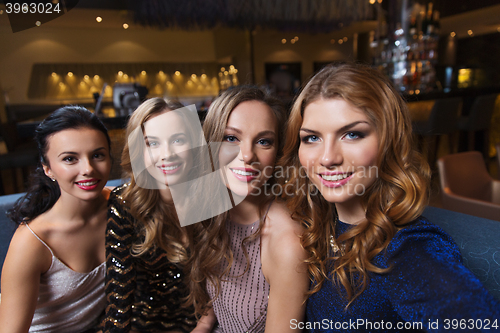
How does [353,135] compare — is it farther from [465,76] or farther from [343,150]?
[465,76]

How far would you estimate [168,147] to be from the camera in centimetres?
90

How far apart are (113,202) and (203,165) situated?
0.39 meters

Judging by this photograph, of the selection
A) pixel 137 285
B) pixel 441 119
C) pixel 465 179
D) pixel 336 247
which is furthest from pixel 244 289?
pixel 441 119

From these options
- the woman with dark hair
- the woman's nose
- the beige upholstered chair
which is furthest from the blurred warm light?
the woman with dark hair

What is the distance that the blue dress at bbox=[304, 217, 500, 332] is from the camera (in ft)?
1.72

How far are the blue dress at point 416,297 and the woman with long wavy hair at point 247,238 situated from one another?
0.29 feet

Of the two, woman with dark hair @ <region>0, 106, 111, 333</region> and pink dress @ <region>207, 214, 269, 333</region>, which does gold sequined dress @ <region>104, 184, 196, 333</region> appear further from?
pink dress @ <region>207, 214, 269, 333</region>

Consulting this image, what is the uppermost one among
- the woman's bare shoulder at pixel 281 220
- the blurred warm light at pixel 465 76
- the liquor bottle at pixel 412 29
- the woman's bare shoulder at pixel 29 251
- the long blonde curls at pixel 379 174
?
the liquor bottle at pixel 412 29

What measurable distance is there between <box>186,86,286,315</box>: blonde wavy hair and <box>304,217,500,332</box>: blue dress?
11.7 inches

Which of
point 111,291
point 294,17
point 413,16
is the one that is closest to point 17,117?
point 294,17

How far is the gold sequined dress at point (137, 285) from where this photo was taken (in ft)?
3.40

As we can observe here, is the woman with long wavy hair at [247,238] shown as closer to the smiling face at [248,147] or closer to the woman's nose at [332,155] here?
the smiling face at [248,147]

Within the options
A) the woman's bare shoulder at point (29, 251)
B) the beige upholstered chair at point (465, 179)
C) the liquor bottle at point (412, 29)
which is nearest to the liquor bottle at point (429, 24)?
the liquor bottle at point (412, 29)

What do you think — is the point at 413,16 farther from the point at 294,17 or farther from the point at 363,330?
the point at 363,330
